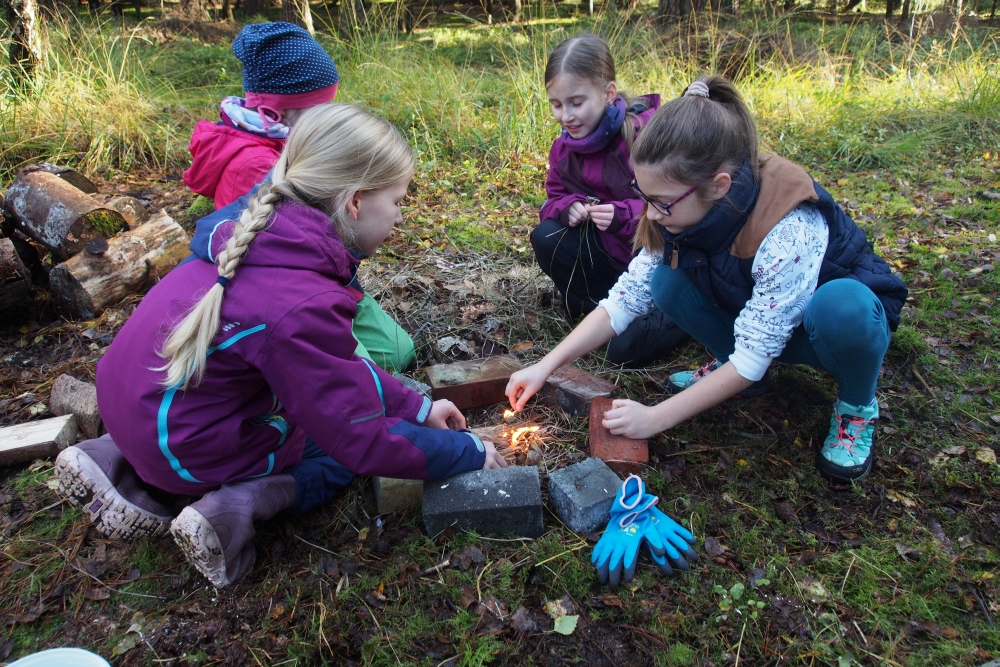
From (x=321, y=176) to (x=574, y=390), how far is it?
4.68 feet

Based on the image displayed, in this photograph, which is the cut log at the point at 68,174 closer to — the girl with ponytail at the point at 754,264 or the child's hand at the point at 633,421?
the girl with ponytail at the point at 754,264

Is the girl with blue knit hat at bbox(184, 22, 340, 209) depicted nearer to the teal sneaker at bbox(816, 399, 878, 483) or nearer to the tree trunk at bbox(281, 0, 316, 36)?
the teal sneaker at bbox(816, 399, 878, 483)

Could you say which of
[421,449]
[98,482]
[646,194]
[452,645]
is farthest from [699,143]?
[98,482]

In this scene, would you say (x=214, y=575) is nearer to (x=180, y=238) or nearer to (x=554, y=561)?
(x=554, y=561)

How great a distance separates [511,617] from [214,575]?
97cm

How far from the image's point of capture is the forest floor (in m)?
1.91

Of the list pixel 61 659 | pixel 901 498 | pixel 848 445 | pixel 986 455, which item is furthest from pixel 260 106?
pixel 986 455

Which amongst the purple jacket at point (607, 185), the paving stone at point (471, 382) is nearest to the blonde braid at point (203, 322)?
the paving stone at point (471, 382)

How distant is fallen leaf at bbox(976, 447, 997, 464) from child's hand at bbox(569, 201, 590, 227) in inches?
78.7

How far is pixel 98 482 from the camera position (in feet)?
7.09

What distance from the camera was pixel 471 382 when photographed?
2896mm

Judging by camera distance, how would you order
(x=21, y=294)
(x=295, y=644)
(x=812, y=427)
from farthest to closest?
1. (x=21, y=294)
2. (x=812, y=427)
3. (x=295, y=644)

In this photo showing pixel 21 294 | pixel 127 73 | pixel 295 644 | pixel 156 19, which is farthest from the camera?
pixel 156 19

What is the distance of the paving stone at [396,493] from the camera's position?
2348mm
